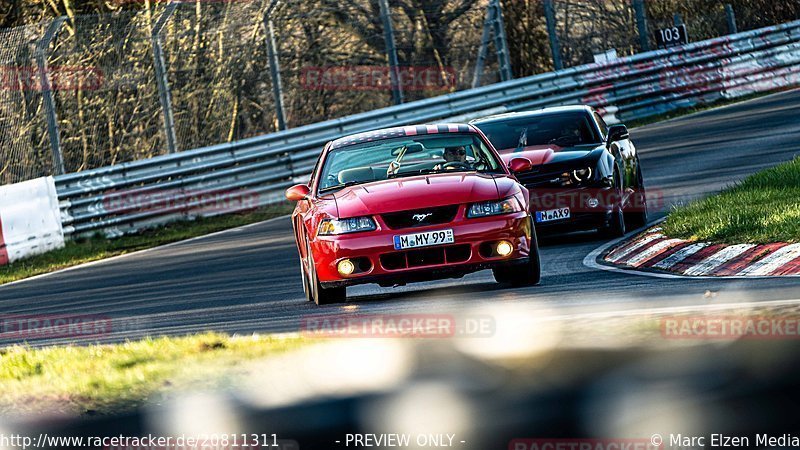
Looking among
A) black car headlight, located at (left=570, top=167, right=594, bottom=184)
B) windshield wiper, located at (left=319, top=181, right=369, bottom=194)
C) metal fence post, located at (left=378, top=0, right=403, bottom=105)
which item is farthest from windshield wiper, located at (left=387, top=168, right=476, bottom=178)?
metal fence post, located at (left=378, top=0, right=403, bottom=105)

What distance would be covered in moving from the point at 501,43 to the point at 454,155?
1472 centimetres

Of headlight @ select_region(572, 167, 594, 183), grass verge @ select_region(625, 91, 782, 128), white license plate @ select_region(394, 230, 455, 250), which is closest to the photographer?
white license plate @ select_region(394, 230, 455, 250)

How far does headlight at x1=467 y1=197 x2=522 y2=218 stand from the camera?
30.4 feet

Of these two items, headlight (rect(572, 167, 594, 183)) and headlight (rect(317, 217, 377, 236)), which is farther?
headlight (rect(572, 167, 594, 183))

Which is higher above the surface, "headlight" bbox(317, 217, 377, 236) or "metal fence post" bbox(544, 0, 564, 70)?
"metal fence post" bbox(544, 0, 564, 70)

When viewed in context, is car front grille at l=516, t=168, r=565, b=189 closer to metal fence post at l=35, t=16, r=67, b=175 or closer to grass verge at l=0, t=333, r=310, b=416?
grass verge at l=0, t=333, r=310, b=416

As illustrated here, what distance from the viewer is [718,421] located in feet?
7.42

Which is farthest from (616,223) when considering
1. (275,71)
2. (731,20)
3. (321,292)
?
(731,20)

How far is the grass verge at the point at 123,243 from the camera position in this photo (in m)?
17.1

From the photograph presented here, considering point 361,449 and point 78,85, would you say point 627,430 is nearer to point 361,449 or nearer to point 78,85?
point 361,449

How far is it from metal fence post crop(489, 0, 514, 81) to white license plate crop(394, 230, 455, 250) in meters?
15.9

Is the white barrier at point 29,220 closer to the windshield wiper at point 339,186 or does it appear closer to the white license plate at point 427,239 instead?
the windshield wiper at point 339,186

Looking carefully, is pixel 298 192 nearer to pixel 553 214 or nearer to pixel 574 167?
pixel 553 214

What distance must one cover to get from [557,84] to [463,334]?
22.6 m
